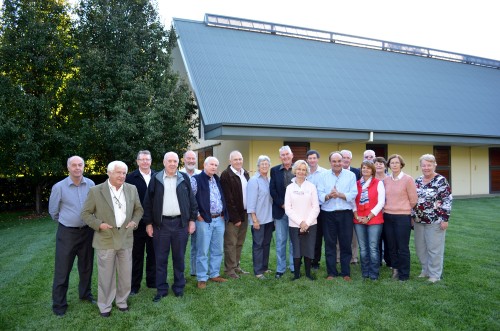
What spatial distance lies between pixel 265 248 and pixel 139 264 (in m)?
1.89

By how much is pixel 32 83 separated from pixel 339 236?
36.8 feet

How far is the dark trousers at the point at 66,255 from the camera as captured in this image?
442 cm

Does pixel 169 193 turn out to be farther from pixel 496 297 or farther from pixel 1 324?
pixel 496 297

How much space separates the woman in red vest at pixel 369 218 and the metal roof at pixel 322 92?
6379 millimetres

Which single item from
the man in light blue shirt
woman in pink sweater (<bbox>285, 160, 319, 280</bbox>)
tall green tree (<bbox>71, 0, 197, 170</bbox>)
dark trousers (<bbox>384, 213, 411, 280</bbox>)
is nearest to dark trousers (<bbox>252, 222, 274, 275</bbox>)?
woman in pink sweater (<bbox>285, 160, 319, 280</bbox>)

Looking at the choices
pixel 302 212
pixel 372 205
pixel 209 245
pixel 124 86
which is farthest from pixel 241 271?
pixel 124 86

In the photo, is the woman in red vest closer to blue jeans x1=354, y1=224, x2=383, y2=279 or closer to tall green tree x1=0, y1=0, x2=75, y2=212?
blue jeans x1=354, y1=224, x2=383, y2=279

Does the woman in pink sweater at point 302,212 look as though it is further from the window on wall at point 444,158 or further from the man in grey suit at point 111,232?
the window on wall at point 444,158

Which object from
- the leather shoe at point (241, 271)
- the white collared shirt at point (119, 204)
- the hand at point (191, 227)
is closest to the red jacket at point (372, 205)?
the leather shoe at point (241, 271)

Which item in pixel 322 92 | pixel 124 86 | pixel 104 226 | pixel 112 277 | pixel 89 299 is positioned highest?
pixel 322 92

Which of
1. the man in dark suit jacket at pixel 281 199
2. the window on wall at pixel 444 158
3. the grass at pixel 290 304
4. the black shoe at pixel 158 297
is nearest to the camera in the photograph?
the grass at pixel 290 304

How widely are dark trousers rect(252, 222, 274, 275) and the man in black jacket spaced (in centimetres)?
124

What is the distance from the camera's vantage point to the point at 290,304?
14.7 feet

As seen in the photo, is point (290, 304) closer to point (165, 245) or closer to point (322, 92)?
point (165, 245)
